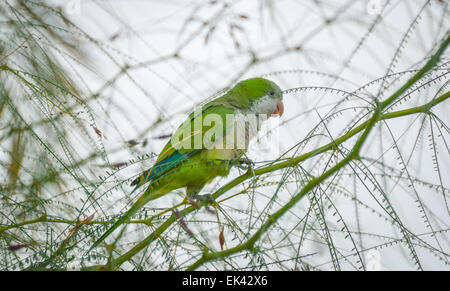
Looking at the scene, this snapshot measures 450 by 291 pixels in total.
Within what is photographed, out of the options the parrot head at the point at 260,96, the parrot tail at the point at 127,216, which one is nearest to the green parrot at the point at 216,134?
the parrot head at the point at 260,96

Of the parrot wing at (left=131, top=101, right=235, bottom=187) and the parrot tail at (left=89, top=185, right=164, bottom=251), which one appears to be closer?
the parrot tail at (left=89, top=185, right=164, bottom=251)

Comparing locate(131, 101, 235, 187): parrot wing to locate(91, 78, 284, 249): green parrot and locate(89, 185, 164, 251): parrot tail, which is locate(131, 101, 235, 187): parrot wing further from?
locate(89, 185, 164, 251): parrot tail

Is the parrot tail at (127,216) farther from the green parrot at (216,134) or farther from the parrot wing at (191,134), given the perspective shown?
the parrot wing at (191,134)

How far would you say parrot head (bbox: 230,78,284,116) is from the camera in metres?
2.79

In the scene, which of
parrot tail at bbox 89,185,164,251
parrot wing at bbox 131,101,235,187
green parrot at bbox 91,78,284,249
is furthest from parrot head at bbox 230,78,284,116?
parrot tail at bbox 89,185,164,251

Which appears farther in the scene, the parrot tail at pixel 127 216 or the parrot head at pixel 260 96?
the parrot head at pixel 260 96

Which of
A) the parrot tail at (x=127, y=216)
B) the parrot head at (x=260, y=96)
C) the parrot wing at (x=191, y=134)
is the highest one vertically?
the parrot head at (x=260, y=96)

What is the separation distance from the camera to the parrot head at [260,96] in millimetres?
2793

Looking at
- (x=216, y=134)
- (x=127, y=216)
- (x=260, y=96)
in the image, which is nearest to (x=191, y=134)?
(x=216, y=134)

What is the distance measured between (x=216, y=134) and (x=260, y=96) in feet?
1.90

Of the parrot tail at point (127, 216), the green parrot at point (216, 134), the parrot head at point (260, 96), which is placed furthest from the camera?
the parrot head at point (260, 96)

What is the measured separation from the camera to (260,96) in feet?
9.21

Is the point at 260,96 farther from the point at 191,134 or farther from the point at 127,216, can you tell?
the point at 127,216
